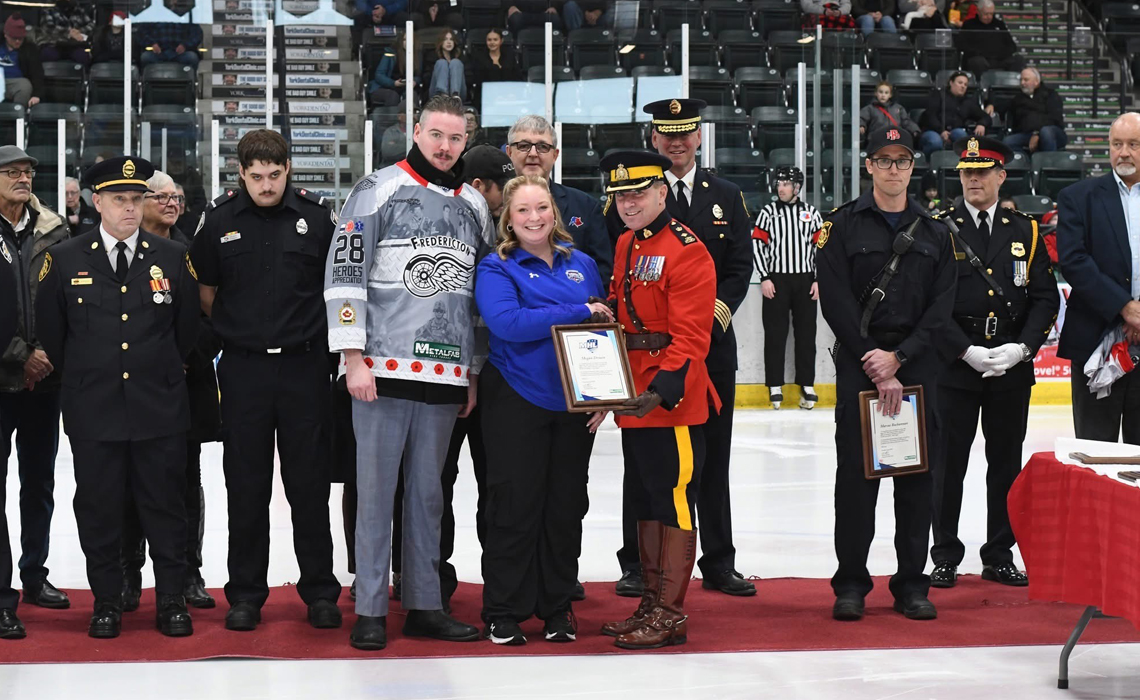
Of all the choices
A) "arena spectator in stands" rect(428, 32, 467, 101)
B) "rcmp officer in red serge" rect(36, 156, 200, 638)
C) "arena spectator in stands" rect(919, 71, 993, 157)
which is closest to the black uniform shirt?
"rcmp officer in red serge" rect(36, 156, 200, 638)

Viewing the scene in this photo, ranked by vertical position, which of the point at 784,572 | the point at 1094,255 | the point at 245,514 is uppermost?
the point at 1094,255

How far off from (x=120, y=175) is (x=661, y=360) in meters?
1.91

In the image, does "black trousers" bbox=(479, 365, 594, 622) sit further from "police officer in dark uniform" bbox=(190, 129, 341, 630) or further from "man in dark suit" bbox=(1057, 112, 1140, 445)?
"man in dark suit" bbox=(1057, 112, 1140, 445)

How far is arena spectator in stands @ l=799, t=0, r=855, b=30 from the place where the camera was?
1589 centimetres

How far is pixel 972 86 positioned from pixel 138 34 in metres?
7.90

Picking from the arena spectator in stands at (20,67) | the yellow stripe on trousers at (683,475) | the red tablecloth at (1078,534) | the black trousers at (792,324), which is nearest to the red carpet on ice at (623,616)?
the yellow stripe on trousers at (683,475)

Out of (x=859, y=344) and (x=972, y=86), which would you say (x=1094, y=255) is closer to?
(x=859, y=344)

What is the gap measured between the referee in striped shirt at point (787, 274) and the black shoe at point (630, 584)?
6.77m

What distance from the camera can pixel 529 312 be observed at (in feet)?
15.1

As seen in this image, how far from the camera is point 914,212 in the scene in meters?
5.24

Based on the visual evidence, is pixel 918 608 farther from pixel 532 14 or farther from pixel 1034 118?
pixel 1034 118

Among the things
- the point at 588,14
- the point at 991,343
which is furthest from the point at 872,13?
the point at 991,343

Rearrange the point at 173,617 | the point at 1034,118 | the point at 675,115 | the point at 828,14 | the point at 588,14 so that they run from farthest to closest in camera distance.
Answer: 1. the point at 828,14
2. the point at 1034,118
3. the point at 588,14
4. the point at 675,115
5. the point at 173,617

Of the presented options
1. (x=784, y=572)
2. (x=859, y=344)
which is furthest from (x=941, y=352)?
(x=784, y=572)
